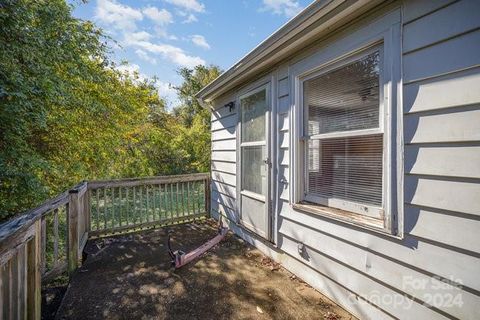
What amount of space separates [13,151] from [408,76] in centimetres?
425

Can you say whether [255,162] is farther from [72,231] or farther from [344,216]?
[72,231]

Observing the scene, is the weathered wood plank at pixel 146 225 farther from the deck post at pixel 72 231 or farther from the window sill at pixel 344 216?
the window sill at pixel 344 216

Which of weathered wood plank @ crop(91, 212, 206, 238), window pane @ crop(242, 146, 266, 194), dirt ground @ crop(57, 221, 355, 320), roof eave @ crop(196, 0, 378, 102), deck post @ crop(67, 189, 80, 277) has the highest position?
roof eave @ crop(196, 0, 378, 102)

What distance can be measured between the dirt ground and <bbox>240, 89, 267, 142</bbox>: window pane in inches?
66.8

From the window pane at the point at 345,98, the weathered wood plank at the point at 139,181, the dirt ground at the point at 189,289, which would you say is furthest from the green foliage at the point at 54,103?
the window pane at the point at 345,98

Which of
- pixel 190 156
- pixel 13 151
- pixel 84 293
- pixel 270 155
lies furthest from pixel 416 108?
pixel 190 156

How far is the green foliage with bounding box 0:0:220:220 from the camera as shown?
2779 millimetres

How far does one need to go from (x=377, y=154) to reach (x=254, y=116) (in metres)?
2.01

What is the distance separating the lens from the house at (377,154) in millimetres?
1418

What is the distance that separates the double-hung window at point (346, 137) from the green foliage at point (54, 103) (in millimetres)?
3201

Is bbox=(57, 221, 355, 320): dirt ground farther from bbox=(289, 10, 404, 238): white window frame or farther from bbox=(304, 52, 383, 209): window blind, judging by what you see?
bbox=(304, 52, 383, 209): window blind

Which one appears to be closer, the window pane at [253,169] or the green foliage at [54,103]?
the green foliage at [54,103]

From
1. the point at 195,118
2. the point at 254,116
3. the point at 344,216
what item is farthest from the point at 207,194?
the point at 195,118

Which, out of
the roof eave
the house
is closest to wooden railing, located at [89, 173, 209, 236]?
the roof eave
